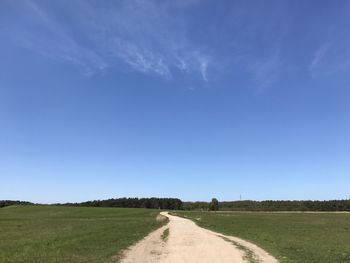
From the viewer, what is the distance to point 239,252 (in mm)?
24797

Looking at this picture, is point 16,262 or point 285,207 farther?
point 285,207

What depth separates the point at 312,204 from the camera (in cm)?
19788

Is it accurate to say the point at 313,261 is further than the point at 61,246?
No

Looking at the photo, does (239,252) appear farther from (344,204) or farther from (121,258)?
(344,204)

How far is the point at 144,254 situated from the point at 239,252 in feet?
16.9

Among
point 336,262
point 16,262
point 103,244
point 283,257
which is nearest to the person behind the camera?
point 16,262

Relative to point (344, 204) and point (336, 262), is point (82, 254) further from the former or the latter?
point (344, 204)

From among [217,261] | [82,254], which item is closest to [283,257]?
[217,261]

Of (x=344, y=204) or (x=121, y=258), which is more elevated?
(x=344, y=204)

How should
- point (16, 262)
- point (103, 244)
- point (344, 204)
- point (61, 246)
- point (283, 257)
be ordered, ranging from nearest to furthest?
point (16, 262) < point (283, 257) < point (61, 246) < point (103, 244) < point (344, 204)

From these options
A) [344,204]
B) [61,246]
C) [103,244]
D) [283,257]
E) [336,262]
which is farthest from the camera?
[344,204]

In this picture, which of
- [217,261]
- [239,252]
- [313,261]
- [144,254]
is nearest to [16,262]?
[144,254]

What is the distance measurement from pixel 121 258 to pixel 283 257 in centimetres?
807

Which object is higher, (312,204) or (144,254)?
(312,204)
